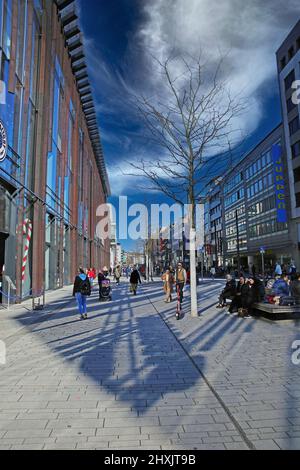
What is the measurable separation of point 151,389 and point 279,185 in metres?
40.4

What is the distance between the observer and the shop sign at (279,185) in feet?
131

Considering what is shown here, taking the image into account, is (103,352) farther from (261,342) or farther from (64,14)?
(64,14)

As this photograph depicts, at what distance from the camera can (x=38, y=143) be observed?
716 inches

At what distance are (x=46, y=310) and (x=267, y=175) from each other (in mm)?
42720

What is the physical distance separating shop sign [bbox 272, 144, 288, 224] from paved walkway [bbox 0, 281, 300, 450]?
34114mm

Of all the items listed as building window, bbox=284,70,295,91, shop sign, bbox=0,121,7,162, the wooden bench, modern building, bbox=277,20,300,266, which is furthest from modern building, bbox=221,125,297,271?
shop sign, bbox=0,121,7,162

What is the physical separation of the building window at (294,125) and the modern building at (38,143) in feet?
80.1

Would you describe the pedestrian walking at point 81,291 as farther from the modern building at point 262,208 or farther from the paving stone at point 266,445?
the modern building at point 262,208

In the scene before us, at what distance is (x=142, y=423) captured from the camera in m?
3.52

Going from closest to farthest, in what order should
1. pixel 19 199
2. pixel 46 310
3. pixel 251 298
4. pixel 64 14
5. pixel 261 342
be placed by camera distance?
pixel 261 342
pixel 251 298
pixel 46 310
pixel 19 199
pixel 64 14

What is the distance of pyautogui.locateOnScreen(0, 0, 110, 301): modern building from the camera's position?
14.3 m
